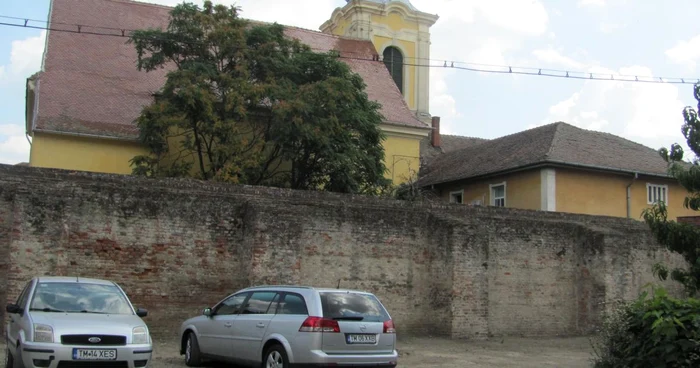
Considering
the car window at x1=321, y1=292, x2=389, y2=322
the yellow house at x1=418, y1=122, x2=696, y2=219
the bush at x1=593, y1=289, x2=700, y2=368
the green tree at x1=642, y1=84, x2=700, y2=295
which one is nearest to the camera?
the bush at x1=593, y1=289, x2=700, y2=368

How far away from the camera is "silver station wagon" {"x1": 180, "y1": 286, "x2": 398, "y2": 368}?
10742 mm

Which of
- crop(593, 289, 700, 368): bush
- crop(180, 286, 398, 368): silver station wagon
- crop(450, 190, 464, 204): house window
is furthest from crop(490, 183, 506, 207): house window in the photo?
crop(180, 286, 398, 368): silver station wagon

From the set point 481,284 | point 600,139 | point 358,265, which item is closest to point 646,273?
point 481,284

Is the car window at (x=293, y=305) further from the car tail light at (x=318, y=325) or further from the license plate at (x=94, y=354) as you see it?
the license plate at (x=94, y=354)

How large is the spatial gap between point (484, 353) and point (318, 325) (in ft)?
23.7

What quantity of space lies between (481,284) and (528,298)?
7.80 feet

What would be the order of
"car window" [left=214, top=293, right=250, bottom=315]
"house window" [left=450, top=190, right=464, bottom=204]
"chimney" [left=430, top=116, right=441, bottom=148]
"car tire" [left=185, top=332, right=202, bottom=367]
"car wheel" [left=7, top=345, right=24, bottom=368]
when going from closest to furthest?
"car wheel" [left=7, top=345, right=24, bottom=368] < "car window" [left=214, top=293, right=250, bottom=315] < "car tire" [left=185, top=332, right=202, bottom=367] < "house window" [left=450, top=190, right=464, bottom=204] < "chimney" [left=430, top=116, right=441, bottom=148]

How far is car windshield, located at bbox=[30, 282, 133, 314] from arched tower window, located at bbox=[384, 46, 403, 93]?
34.9 m

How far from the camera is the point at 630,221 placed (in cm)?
2328

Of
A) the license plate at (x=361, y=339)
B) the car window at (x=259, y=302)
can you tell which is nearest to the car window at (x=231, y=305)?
the car window at (x=259, y=302)

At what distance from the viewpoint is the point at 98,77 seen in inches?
1178

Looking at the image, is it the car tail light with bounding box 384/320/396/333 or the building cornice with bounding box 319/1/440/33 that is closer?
the car tail light with bounding box 384/320/396/333

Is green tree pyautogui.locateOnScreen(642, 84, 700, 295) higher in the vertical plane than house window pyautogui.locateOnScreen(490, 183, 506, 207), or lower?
lower

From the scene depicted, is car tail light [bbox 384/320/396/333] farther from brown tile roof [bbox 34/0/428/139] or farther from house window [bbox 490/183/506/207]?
house window [bbox 490/183/506/207]
